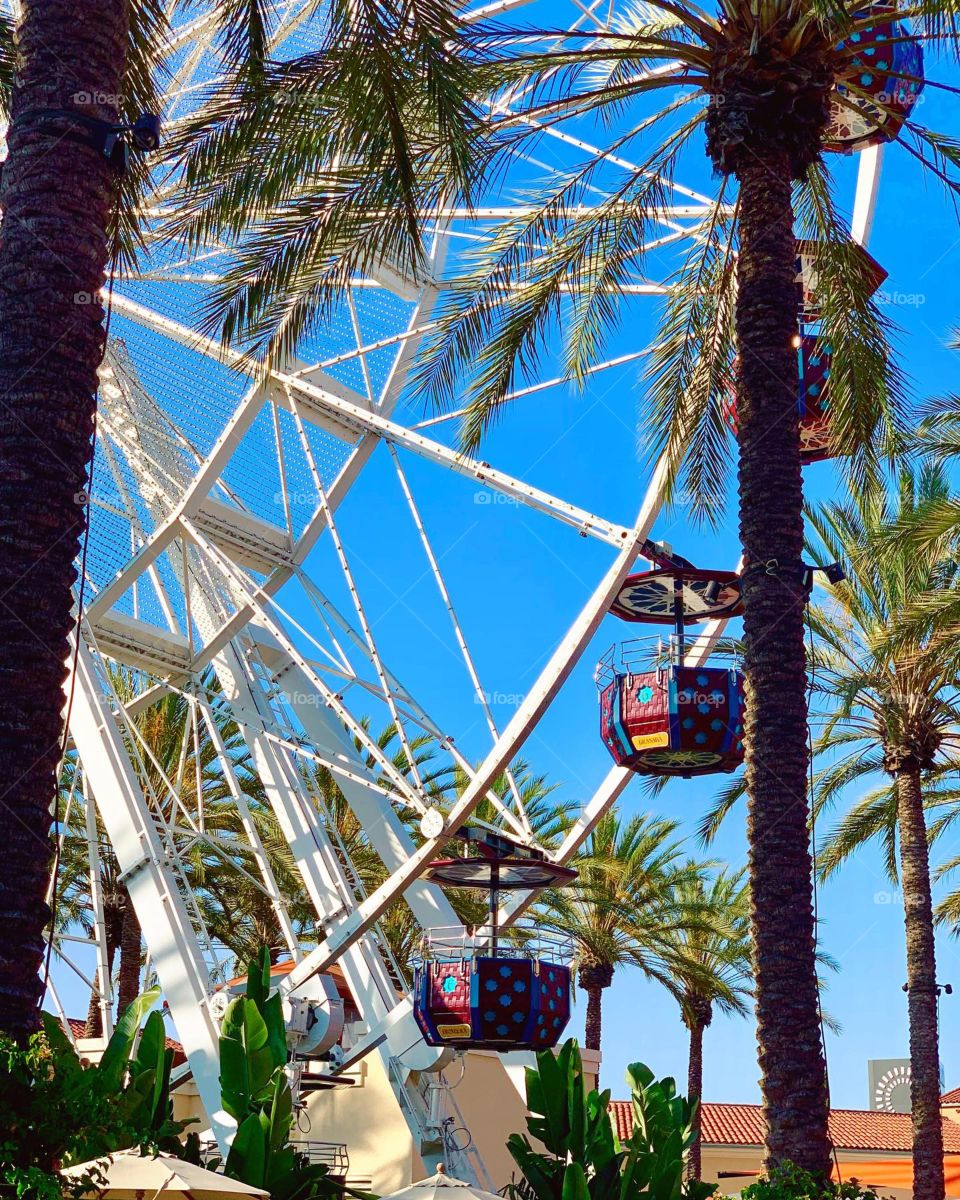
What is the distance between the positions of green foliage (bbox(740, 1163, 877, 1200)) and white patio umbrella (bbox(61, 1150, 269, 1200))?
3.23 meters

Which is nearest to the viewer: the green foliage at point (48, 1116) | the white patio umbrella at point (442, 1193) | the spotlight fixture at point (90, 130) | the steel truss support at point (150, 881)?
the green foliage at point (48, 1116)

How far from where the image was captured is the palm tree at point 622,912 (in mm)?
31125

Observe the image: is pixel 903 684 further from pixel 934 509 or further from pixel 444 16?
pixel 444 16

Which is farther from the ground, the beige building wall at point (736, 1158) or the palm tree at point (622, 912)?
the palm tree at point (622, 912)

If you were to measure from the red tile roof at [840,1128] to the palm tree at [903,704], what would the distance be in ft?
58.0

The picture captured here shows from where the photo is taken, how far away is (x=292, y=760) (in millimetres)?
21266

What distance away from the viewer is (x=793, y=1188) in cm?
916

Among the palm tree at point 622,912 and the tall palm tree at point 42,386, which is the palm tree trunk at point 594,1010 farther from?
the tall palm tree at point 42,386

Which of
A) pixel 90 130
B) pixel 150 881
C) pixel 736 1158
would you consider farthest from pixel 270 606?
pixel 736 1158

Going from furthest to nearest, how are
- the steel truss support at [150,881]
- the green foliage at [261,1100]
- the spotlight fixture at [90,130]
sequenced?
the steel truss support at [150,881], the green foliage at [261,1100], the spotlight fixture at [90,130]

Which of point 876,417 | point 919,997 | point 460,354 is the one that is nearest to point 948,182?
point 876,417

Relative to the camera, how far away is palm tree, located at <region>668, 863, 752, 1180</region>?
3158 cm

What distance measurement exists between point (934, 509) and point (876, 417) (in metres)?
3.18

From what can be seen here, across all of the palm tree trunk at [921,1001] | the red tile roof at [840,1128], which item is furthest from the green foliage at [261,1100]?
the red tile roof at [840,1128]
